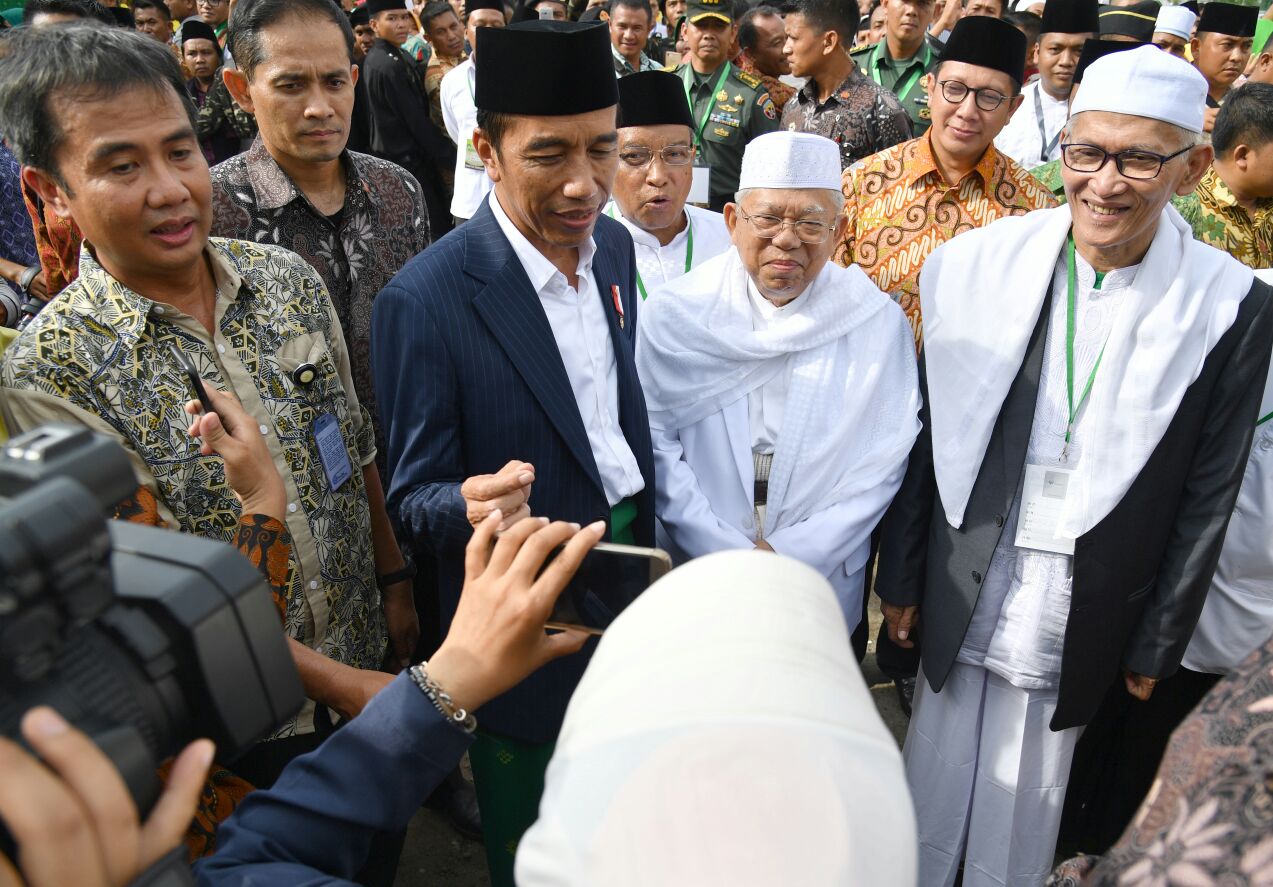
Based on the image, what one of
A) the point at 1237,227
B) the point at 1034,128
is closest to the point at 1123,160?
the point at 1237,227

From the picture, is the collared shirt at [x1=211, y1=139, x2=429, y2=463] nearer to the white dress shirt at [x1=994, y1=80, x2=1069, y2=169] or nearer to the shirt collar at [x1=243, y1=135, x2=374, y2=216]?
the shirt collar at [x1=243, y1=135, x2=374, y2=216]

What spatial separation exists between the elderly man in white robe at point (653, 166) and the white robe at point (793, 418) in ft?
3.03

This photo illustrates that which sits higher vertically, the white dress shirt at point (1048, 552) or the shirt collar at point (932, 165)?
the shirt collar at point (932, 165)

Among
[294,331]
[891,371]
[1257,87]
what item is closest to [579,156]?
[294,331]

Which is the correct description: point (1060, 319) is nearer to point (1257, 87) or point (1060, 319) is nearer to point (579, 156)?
point (579, 156)

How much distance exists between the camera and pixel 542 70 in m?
1.90

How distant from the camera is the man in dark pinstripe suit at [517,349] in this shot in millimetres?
1896

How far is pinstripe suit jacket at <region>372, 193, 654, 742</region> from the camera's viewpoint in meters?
1.88

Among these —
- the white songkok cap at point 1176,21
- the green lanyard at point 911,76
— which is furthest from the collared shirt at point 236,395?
the white songkok cap at point 1176,21

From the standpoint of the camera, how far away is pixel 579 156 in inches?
77.6

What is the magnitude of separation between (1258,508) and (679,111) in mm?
2355

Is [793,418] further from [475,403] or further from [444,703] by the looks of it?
[444,703]

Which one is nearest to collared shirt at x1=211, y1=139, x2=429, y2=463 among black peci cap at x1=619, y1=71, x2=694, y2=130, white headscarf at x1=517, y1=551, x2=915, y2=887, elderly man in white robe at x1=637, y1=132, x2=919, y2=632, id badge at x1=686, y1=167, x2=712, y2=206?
elderly man in white robe at x1=637, y1=132, x2=919, y2=632

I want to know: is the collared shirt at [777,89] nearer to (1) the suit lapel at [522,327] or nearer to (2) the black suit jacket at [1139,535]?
(2) the black suit jacket at [1139,535]
